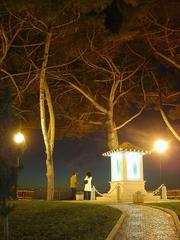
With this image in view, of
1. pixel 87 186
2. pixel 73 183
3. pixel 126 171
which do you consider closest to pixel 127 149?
pixel 126 171

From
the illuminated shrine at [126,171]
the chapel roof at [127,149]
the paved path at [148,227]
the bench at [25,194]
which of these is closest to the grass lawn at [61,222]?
the paved path at [148,227]

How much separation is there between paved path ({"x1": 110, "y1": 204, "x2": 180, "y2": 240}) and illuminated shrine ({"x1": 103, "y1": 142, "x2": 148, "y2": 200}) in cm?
889

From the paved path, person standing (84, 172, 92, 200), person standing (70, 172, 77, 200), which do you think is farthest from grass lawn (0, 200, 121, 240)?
person standing (70, 172, 77, 200)

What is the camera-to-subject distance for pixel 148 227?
10844mm

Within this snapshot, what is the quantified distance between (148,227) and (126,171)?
40.9ft

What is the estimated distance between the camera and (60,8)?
691 inches

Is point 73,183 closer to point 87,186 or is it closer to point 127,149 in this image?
point 87,186

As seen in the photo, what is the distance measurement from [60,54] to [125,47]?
3851mm

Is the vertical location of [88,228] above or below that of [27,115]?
below

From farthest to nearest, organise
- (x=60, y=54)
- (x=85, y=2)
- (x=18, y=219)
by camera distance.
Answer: (x=60, y=54)
(x=85, y=2)
(x=18, y=219)

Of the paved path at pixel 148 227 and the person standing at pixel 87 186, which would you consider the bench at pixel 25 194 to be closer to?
the person standing at pixel 87 186

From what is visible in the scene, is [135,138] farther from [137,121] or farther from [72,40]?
[72,40]

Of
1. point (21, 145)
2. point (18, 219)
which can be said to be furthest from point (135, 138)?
point (21, 145)

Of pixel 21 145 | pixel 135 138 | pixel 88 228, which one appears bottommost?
pixel 88 228
